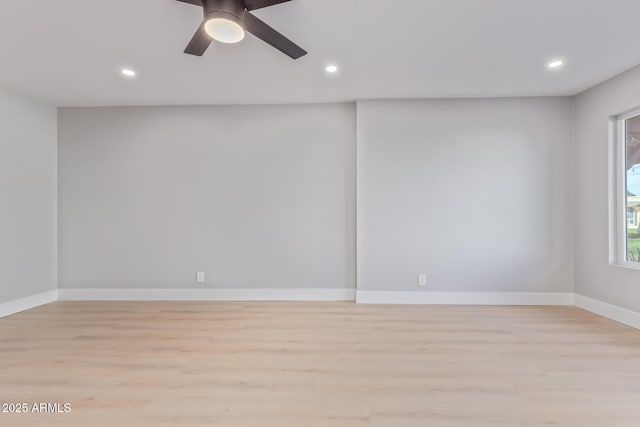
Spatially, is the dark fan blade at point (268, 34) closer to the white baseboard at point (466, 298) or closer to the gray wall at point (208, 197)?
the gray wall at point (208, 197)

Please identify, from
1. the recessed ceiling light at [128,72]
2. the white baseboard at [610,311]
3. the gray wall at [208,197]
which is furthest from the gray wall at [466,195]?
the recessed ceiling light at [128,72]

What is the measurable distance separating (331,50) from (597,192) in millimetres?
3288

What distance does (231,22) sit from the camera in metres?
1.75

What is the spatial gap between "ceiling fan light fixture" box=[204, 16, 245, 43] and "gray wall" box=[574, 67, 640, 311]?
370cm

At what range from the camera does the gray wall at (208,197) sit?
383 centimetres

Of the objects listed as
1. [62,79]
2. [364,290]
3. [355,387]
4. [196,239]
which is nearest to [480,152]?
[364,290]

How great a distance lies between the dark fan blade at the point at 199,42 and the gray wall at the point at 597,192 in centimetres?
390

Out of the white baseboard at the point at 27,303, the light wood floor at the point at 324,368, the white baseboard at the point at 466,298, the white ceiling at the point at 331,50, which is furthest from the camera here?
the white baseboard at the point at 466,298

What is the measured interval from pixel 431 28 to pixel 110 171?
4089 millimetres

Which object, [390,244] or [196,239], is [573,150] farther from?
[196,239]

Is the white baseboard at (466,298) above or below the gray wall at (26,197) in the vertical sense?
below

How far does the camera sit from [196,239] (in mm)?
3898

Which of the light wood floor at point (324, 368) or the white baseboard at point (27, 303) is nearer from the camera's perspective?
the light wood floor at point (324, 368)

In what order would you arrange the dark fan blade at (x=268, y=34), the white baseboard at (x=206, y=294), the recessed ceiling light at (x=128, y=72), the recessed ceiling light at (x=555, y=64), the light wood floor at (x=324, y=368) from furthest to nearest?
the white baseboard at (x=206, y=294) < the recessed ceiling light at (x=128, y=72) < the recessed ceiling light at (x=555, y=64) < the dark fan blade at (x=268, y=34) < the light wood floor at (x=324, y=368)
